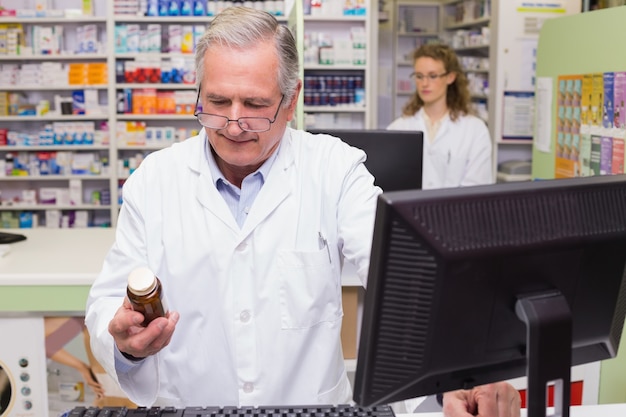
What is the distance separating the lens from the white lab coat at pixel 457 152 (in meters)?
4.24

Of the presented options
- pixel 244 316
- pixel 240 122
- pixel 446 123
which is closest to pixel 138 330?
pixel 244 316

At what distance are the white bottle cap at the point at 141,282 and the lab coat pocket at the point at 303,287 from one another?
534mm

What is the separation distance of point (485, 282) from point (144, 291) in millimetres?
499

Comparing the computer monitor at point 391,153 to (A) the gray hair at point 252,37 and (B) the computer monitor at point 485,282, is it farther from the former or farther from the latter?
(B) the computer monitor at point 485,282

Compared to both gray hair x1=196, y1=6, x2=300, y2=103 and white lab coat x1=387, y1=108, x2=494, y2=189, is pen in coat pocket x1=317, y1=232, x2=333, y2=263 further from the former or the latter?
white lab coat x1=387, y1=108, x2=494, y2=189

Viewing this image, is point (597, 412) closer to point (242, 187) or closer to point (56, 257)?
point (242, 187)

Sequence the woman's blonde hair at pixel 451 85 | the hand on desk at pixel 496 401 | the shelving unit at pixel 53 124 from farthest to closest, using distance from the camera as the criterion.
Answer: the shelving unit at pixel 53 124, the woman's blonde hair at pixel 451 85, the hand on desk at pixel 496 401

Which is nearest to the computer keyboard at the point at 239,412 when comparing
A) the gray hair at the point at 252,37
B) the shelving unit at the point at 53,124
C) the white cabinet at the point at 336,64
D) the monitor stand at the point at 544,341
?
the monitor stand at the point at 544,341

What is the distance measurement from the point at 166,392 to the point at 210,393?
100mm

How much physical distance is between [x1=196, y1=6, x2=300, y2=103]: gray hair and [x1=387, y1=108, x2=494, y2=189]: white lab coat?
2722 mm

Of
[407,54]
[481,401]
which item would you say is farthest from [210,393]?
[407,54]

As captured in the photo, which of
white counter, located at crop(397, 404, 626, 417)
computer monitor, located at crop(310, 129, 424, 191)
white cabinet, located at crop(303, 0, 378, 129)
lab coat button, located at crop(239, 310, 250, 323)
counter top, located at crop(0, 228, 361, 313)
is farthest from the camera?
white cabinet, located at crop(303, 0, 378, 129)

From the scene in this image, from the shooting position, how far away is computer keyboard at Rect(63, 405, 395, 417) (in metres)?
1.26

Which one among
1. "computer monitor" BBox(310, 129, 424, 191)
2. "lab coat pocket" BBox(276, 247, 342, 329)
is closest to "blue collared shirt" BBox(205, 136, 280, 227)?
"lab coat pocket" BBox(276, 247, 342, 329)
